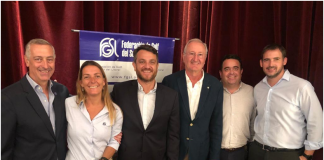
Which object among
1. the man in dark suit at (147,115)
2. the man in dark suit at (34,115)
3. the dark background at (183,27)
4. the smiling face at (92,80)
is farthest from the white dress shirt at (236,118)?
the man in dark suit at (34,115)

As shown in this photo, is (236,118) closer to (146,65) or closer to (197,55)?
(197,55)

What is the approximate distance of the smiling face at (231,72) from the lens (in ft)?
8.06

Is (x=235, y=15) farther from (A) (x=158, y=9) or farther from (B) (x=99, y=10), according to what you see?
(B) (x=99, y=10)

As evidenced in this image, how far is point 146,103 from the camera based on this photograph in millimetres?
2098

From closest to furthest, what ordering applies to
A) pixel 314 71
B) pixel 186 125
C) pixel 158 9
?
1. pixel 186 125
2. pixel 314 71
3. pixel 158 9

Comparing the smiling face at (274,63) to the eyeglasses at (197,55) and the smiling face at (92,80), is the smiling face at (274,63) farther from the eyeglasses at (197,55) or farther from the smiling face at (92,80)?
the smiling face at (92,80)

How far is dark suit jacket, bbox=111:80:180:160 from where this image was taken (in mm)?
2029

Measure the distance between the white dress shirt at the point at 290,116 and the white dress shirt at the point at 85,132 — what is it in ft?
5.00

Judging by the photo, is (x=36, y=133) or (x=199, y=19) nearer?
(x=36, y=133)

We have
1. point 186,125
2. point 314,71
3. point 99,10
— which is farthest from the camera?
point 99,10

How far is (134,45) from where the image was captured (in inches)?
104

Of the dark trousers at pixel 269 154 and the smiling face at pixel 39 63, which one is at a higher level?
the smiling face at pixel 39 63

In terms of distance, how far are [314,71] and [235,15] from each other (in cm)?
122

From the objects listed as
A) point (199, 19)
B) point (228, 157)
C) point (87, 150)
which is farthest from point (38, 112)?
point (199, 19)
